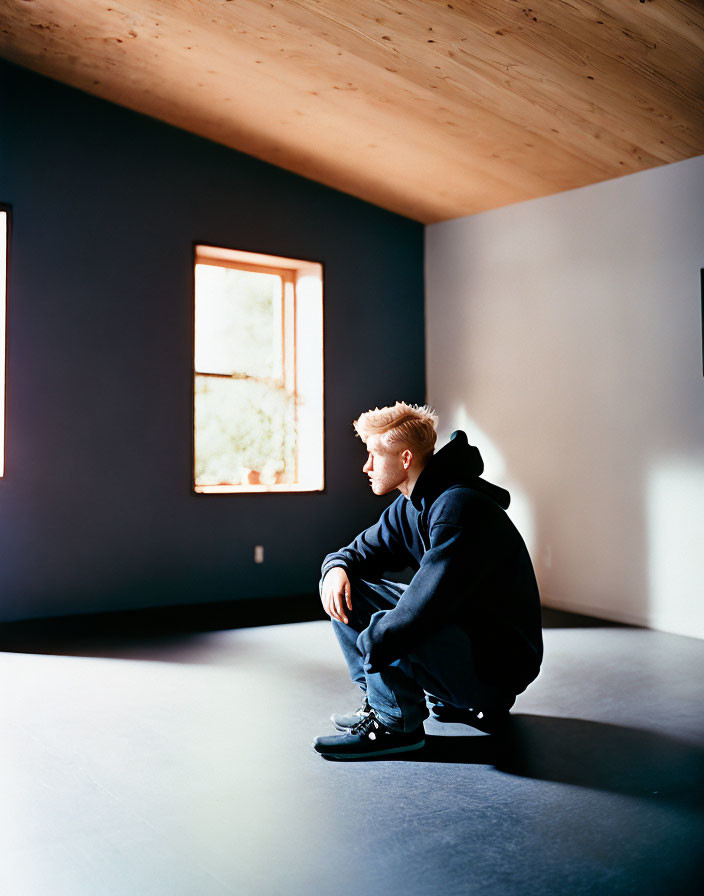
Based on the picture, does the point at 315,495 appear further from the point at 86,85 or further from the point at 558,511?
the point at 86,85

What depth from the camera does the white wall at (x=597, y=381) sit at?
15.6 feet

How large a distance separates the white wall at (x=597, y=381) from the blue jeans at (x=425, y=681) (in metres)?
2.45

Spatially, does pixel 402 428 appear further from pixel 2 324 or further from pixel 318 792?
pixel 2 324

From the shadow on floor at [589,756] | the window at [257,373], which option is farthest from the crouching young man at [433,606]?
the window at [257,373]

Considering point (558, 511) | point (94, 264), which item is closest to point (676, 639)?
point (558, 511)

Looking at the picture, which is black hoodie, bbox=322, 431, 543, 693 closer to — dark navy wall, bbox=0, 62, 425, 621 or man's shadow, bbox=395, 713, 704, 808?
man's shadow, bbox=395, 713, 704, 808

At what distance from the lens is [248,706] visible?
3.28m

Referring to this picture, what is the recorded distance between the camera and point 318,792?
7.90 ft

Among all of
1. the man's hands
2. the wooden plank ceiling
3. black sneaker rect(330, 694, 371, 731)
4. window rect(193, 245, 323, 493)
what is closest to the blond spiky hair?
the man's hands

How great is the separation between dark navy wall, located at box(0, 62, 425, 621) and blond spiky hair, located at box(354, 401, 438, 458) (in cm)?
287

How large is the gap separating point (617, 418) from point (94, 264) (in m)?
3.25

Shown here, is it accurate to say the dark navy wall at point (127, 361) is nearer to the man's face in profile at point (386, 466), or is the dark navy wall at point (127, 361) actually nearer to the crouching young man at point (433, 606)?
the crouching young man at point (433, 606)

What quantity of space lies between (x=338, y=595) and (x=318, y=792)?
603 millimetres

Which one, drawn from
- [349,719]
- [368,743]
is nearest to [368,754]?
[368,743]
